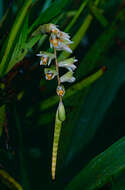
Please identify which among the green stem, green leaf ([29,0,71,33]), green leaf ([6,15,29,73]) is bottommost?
the green stem

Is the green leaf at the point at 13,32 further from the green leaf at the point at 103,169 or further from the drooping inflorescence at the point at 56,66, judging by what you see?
the green leaf at the point at 103,169

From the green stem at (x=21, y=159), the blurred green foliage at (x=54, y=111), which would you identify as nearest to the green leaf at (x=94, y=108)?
the blurred green foliage at (x=54, y=111)

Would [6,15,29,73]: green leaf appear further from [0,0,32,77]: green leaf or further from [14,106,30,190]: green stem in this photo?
[14,106,30,190]: green stem

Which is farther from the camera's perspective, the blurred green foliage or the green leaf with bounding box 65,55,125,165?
the green leaf with bounding box 65,55,125,165

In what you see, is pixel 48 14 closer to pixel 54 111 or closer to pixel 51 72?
pixel 51 72

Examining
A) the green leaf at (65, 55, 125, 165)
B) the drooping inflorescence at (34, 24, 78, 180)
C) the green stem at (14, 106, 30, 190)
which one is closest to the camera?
the drooping inflorescence at (34, 24, 78, 180)

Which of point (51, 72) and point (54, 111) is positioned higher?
point (51, 72)

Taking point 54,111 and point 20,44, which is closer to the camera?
point 20,44

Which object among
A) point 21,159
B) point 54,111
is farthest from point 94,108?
point 21,159

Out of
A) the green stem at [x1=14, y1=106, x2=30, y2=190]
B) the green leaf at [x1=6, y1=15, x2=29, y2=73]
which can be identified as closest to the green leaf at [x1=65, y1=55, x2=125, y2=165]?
the green stem at [x1=14, y1=106, x2=30, y2=190]

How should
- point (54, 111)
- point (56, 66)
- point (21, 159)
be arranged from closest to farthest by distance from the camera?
1. point (56, 66)
2. point (21, 159)
3. point (54, 111)
